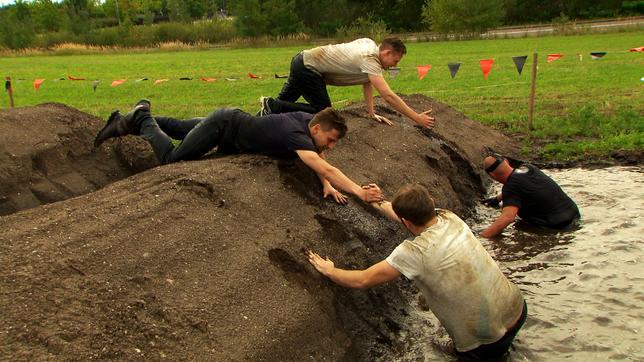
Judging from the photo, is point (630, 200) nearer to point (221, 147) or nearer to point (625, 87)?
point (221, 147)

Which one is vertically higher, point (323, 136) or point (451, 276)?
point (323, 136)

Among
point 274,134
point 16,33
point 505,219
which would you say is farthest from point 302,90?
point 16,33

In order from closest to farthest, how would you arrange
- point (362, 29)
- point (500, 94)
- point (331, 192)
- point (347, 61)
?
point (331, 192) → point (347, 61) → point (500, 94) → point (362, 29)

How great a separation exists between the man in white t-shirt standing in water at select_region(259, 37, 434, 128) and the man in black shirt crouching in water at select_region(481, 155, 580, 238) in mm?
1005

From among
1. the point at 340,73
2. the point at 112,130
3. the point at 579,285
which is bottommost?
the point at 579,285

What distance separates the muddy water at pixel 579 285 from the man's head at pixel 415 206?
1.26 meters

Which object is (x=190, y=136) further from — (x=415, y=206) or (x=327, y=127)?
(x=415, y=206)

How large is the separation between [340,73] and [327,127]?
219cm

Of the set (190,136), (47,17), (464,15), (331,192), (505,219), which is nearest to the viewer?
(331,192)

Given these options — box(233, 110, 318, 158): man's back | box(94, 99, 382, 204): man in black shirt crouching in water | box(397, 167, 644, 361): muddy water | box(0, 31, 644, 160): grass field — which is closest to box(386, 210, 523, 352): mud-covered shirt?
box(397, 167, 644, 361): muddy water

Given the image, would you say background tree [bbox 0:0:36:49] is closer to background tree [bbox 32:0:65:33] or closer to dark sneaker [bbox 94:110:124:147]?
background tree [bbox 32:0:65:33]

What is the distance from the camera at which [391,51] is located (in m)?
7.38

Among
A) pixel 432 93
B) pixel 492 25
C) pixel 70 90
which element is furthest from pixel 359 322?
pixel 492 25

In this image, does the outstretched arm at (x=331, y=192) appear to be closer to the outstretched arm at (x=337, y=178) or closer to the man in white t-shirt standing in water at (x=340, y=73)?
the outstretched arm at (x=337, y=178)
